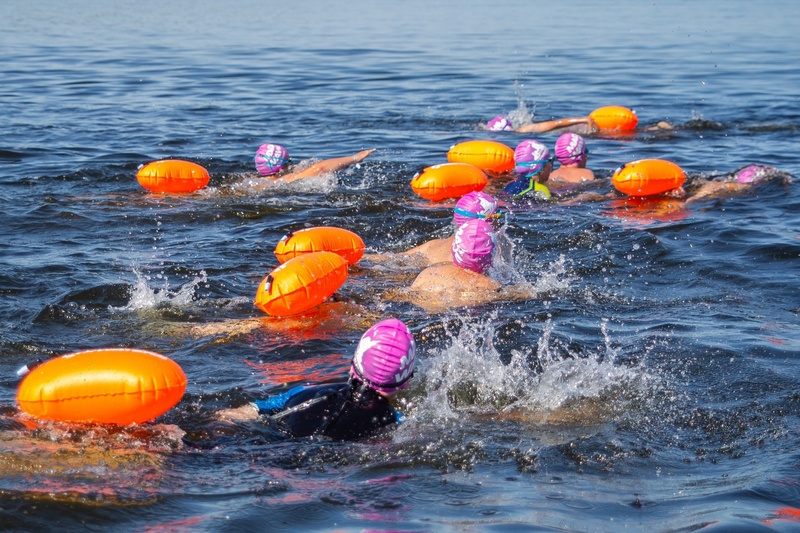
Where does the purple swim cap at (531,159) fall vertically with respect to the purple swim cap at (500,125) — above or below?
above

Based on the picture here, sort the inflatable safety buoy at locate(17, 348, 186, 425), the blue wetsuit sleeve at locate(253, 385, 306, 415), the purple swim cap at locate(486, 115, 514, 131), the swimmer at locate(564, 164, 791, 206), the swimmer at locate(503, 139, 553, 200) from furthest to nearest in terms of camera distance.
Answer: the purple swim cap at locate(486, 115, 514, 131), the swimmer at locate(564, 164, 791, 206), the swimmer at locate(503, 139, 553, 200), the blue wetsuit sleeve at locate(253, 385, 306, 415), the inflatable safety buoy at locate(17, 348, 186, 425)

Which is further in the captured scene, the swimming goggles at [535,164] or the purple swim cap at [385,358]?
the swimming goggles at [535,164]

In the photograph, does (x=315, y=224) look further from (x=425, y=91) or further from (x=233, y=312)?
(x=425, y=91)

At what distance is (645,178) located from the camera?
497 inches

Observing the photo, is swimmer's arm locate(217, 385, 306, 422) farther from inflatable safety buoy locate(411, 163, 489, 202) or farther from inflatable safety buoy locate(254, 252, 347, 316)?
inflatable safety buoy locate(411, 163, 489, 202)

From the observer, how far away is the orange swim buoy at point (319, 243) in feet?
30.0

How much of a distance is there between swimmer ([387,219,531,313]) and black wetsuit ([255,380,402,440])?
2628mm

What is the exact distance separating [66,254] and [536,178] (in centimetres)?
604

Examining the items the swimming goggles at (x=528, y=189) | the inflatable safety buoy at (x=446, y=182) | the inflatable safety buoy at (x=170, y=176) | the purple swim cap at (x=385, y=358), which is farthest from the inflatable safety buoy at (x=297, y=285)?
the swimming goggles at (x=528, y=189)

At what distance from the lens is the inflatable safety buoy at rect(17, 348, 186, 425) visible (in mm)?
5688

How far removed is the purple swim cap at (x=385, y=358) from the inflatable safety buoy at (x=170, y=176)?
692 centimetres

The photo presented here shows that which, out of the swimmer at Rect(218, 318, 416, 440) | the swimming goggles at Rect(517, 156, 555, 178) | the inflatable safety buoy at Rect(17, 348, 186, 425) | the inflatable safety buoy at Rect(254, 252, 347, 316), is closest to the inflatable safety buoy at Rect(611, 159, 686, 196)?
the swimming goggles at Rect(517, 156, 555, 178)

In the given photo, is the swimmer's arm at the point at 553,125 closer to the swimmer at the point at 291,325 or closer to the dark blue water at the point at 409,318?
the dark blue water at the point at 409,318

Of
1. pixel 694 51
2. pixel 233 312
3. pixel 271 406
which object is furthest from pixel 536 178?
pixel 694 51
